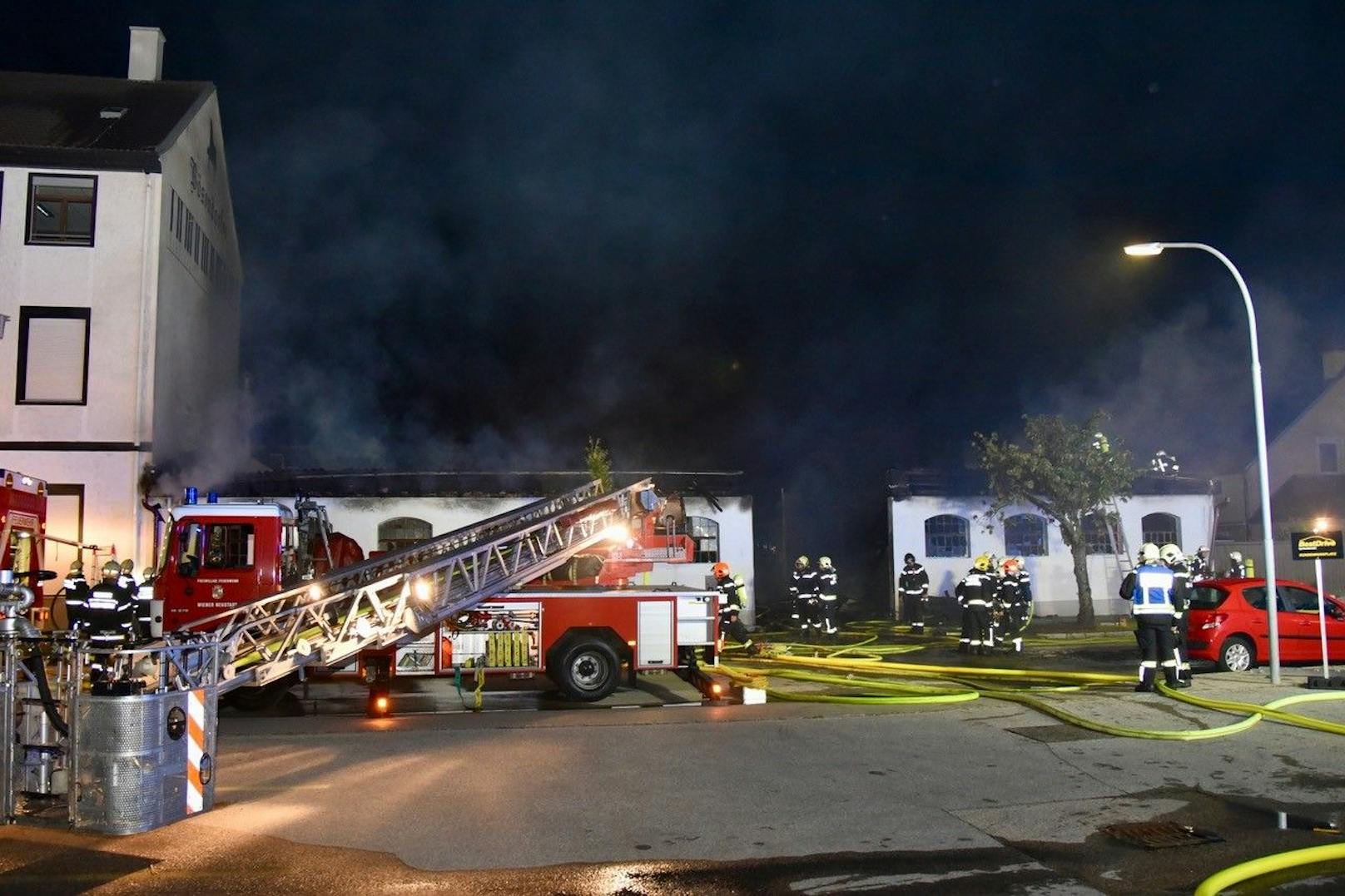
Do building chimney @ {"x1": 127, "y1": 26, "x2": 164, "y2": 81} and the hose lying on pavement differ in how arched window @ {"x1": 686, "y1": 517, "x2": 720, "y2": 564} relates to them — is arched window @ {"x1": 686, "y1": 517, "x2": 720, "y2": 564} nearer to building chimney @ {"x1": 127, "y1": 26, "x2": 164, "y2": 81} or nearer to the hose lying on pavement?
the hose lying on pavement

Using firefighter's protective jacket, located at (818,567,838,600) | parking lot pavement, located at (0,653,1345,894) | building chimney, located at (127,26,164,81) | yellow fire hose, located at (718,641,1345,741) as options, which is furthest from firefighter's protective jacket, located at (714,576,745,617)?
building chimney, located at (127,26,164,81)

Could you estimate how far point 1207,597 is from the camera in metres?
13.3

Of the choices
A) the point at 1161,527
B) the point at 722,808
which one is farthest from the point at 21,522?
the point at 1161,527

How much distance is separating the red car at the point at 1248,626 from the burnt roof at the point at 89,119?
1886 cm

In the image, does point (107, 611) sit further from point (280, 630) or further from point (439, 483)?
point (439, 483)

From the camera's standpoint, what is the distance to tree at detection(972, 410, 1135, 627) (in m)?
21.2

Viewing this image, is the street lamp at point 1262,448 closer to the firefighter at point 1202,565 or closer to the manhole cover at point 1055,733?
the manhole cover at point 1055,733

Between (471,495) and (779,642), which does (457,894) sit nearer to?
(779,642)

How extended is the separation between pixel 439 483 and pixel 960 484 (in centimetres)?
1238

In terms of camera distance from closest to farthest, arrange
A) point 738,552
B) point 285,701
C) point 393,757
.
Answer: point 393,757 → point 285,701 → point 738,552

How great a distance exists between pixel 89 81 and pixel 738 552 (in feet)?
57.6

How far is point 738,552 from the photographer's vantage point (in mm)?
23297

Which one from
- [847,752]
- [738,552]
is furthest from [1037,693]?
[738,552]

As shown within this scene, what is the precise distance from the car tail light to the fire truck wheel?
25.3 ft
